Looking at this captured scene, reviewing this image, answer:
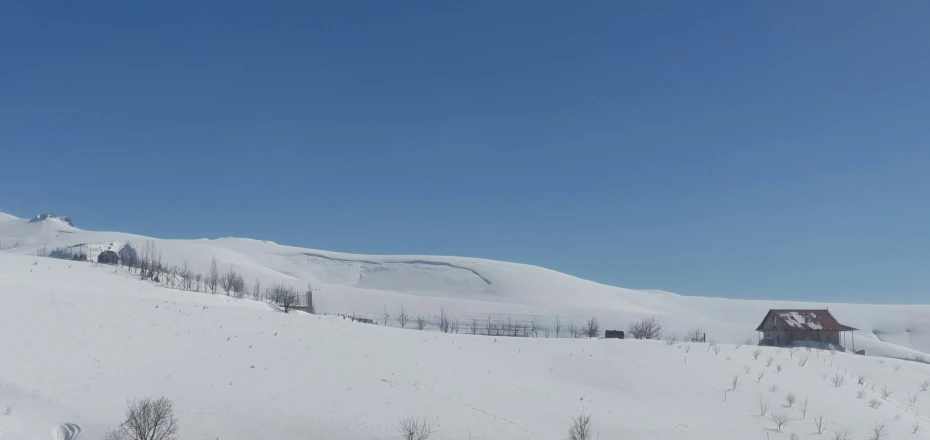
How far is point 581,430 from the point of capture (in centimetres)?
1905

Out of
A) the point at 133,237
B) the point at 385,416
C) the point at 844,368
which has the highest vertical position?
the point at 133,237

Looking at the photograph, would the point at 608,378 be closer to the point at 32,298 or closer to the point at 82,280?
the point at 32,298

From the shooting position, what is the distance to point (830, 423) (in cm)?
2012

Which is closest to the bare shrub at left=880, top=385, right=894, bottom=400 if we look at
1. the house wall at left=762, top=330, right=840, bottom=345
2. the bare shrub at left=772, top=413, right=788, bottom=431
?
the bare shrub at left=772, top=413, right=788, bottom=431

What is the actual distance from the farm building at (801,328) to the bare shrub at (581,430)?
39.9m

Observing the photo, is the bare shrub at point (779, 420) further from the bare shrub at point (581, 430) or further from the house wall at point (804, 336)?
the house wall at point (804, 336)

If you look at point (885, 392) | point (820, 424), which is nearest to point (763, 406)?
point (820, 424)

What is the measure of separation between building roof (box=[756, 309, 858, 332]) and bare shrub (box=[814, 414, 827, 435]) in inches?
1488

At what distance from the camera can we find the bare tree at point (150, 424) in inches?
696

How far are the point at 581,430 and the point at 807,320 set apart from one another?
44280mm

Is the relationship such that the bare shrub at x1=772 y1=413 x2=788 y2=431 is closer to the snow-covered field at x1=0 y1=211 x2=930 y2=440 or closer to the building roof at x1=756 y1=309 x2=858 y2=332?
the snow-covered field at x1=0 y1=211 x2=930 y2=440

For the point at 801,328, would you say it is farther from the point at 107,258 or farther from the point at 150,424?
the point at 107,258

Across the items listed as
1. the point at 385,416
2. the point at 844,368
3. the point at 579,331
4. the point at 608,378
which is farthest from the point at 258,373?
the point at 579,331

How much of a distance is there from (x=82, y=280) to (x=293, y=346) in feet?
106
